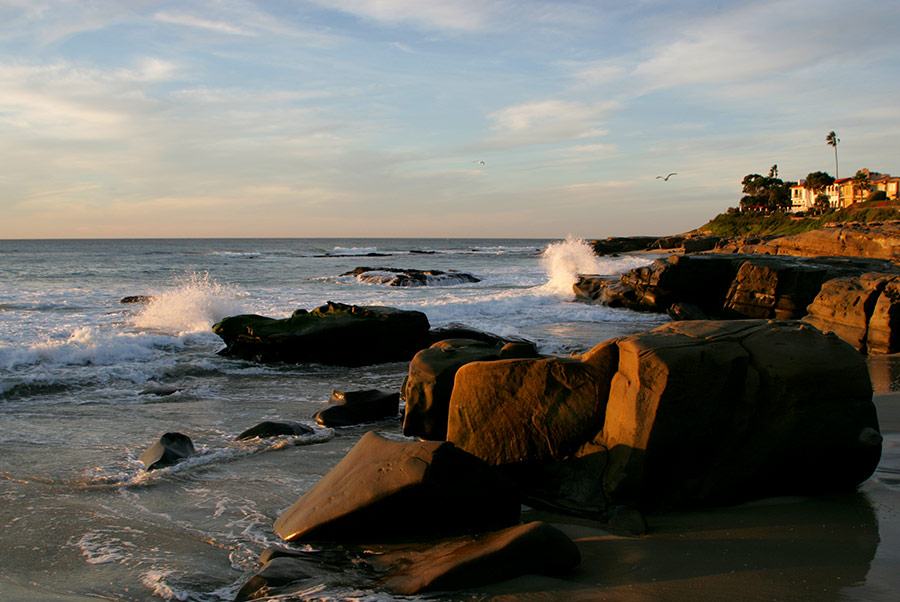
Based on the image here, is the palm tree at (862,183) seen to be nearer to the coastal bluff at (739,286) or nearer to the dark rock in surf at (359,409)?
the coastal bluff at (739,286)

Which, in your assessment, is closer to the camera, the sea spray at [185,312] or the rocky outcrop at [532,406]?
the rocky outcrop at [532,406]

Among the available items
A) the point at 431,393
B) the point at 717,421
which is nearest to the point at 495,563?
the point at 717,421

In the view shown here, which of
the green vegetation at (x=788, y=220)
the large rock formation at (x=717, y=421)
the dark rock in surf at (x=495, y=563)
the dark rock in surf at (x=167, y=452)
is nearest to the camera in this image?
the dark rock in surf at (x=495, y=563)

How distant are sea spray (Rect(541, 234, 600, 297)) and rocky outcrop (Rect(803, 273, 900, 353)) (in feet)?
36.2

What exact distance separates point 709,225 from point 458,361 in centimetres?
9080

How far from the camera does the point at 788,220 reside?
7431 cm

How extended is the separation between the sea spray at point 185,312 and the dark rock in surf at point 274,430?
7985mm

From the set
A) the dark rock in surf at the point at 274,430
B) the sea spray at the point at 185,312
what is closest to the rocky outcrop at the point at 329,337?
the sea spray at the point at 185,312

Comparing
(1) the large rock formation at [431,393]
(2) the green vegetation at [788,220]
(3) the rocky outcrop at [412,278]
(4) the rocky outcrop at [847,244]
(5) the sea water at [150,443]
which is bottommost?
(5) the sea water at [150,443]

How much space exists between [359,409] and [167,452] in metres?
2.11

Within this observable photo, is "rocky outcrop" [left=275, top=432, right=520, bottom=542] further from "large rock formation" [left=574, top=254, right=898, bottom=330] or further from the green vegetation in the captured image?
the green vegetation

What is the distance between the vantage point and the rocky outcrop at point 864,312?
34.1 ft

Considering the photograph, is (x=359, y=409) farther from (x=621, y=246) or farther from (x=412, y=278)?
(x=621, y=246)

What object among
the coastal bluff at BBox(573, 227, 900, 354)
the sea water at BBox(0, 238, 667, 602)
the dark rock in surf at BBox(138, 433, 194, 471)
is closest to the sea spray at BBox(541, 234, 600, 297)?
the coastal bluff at BBox(573, 227, 900, 354)
